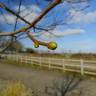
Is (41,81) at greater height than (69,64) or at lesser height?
lesser

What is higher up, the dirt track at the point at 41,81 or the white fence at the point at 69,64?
the white fence at the point at 69,64

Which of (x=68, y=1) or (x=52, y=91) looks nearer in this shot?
(x=68, y=1)

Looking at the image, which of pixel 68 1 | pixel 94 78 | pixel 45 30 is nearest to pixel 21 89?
pixel 45 30

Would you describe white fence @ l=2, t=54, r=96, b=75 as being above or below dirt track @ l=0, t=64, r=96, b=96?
above

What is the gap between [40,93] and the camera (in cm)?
1141

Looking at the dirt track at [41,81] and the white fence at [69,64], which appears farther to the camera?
the white fence at [69,64]

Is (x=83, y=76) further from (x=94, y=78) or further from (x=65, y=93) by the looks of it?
(x=65, y=93)

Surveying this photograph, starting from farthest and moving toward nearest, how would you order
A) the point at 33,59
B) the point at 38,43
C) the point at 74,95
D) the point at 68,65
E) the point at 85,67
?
the point at 33,59
the point at 68,65
the point at 85,67
the point at 74,95
the point at 38,43

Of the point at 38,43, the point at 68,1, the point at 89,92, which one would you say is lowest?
the point at 89,92

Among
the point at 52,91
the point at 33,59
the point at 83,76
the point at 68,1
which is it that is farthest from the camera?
the point at 33,59

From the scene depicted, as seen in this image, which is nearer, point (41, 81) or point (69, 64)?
point (41, 81)

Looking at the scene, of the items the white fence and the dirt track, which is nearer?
the dirt track

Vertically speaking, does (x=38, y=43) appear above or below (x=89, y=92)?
above

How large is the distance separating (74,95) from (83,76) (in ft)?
22.1
